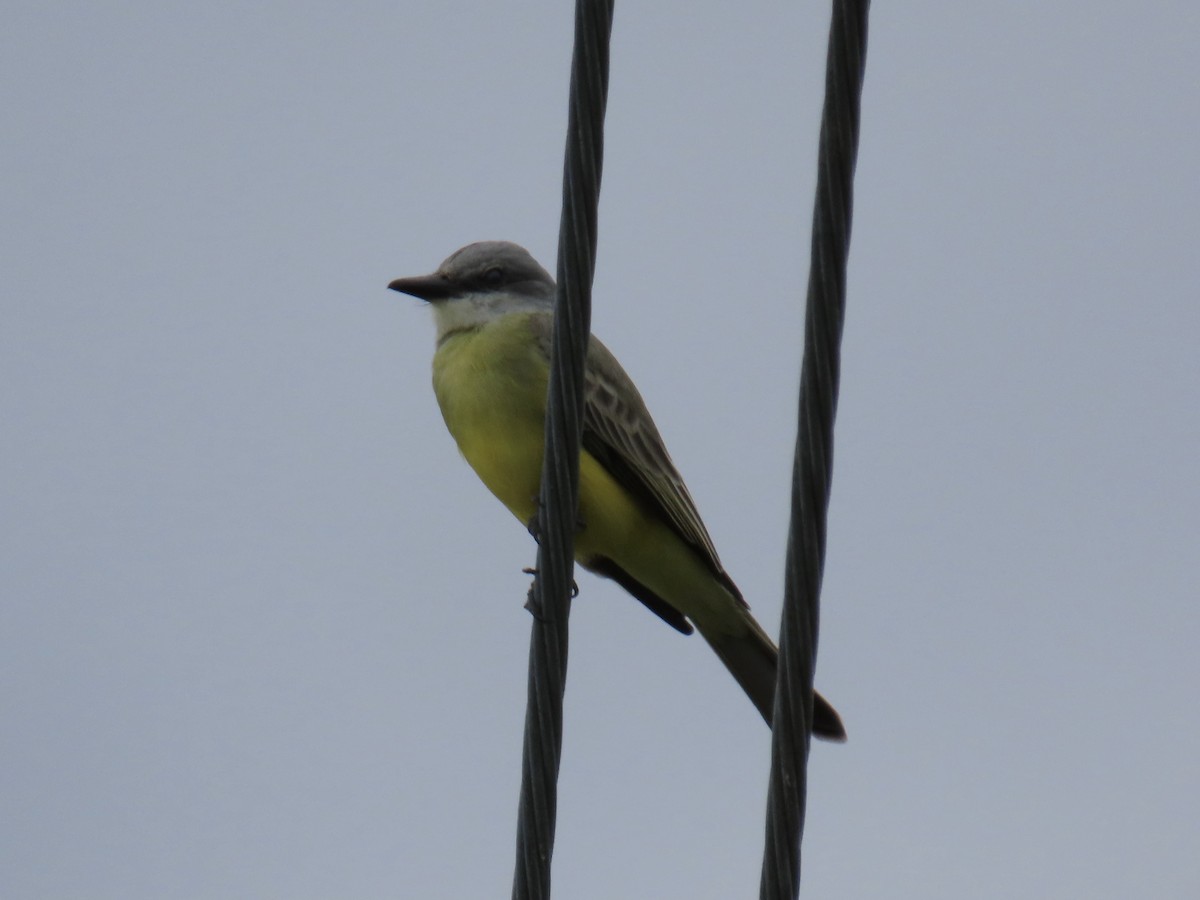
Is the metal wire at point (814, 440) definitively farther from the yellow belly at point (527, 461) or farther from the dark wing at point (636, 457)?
the dark wing at point (636, 457)

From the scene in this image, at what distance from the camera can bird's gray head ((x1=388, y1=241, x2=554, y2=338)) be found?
20.2 feet

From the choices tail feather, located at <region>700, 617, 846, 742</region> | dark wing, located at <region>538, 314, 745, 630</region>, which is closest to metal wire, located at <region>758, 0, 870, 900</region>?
dark wing, located at <region>538, 314, 745, 630</region>

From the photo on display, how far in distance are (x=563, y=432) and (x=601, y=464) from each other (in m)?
2.63

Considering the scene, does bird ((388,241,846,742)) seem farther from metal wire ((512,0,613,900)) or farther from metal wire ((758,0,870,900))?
metal wire ((758,0,870,900))

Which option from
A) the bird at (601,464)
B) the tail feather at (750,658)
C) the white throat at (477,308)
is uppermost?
the white throat at (477,308)

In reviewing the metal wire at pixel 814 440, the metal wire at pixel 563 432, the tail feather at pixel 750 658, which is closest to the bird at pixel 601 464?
the tail feather at pixel 750 658

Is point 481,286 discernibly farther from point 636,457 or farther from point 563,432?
point 563,432

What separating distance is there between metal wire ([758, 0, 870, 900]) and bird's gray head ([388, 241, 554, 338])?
131 inches

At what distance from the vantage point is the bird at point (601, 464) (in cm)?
550

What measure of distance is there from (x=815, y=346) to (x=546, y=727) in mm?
826

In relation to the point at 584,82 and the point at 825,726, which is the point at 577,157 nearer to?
the point at 584,82

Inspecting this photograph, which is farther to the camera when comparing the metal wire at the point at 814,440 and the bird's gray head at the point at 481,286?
the bird's gray head at the point at 481,286

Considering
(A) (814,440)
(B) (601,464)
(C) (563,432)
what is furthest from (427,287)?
(A) (814,440)

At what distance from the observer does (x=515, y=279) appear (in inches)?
256
